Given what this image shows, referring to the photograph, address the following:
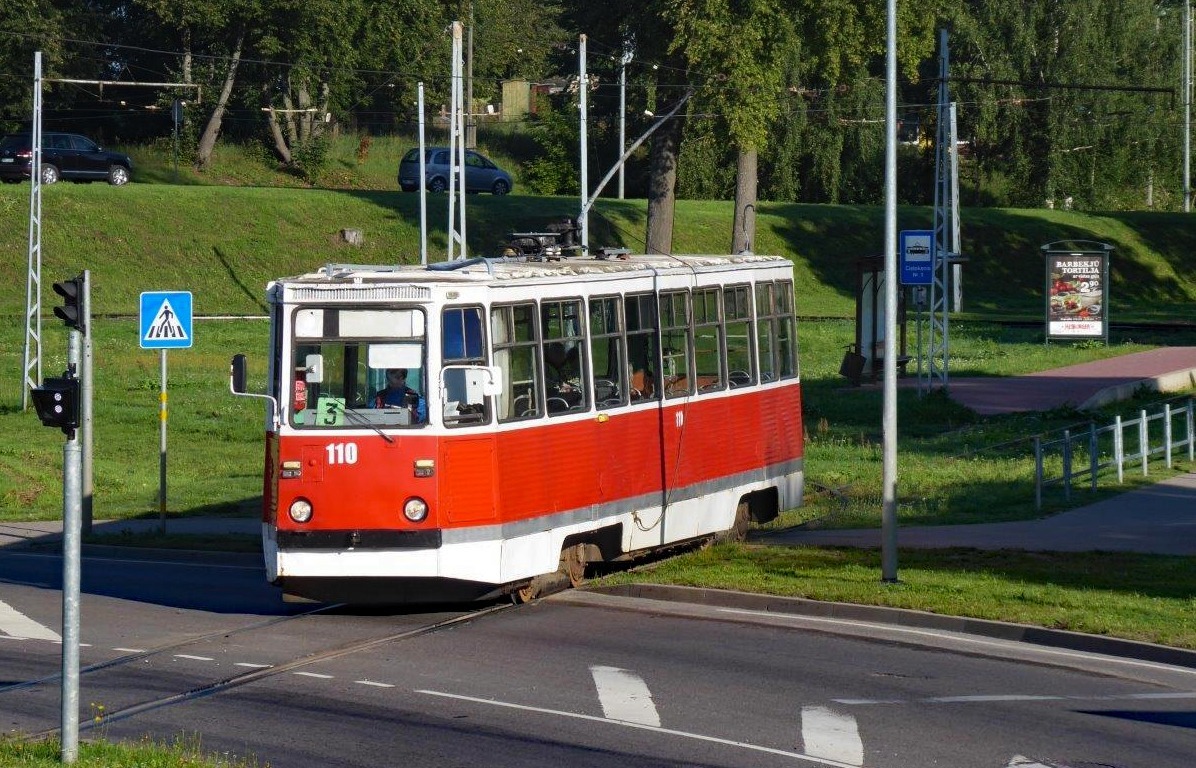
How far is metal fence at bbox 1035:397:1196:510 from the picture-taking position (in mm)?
23594

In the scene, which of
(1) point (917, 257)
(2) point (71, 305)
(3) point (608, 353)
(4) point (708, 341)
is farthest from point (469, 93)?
(3) point (608, 353)

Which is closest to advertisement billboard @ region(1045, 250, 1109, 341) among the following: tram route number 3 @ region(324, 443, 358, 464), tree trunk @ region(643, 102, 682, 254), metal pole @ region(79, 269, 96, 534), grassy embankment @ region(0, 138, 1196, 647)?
grassy embankment @ region(0, 138, 1196, 647)

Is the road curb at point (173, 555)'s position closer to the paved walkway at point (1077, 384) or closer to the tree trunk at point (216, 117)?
the paved walkway at point (1077, 384)

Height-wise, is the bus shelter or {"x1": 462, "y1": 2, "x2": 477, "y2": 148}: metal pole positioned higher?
{"x1": 462, "y1": 2, "x2": 477, "y2": 148}: metal pole

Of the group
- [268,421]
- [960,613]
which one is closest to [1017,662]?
[960,613]

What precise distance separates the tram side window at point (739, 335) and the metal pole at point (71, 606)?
10.6 meters

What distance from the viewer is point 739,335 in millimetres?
19953

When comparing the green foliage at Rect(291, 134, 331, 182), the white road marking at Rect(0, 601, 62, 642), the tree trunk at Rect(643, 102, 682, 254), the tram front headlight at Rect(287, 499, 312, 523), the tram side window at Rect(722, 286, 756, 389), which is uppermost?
the green foliage at Rect(291, 134, 331, 182)

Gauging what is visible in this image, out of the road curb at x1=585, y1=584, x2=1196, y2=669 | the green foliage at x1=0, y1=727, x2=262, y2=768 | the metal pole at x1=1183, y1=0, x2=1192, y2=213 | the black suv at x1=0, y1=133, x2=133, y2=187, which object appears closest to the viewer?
the green foliage at x1=0, y1=727, x2=262, y2=768

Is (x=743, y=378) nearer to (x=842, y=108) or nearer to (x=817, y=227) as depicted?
(x=817, y=227)

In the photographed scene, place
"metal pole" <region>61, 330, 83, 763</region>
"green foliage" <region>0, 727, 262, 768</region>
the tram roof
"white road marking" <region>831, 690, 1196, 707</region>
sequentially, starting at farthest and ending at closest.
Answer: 1. the tram roof
2. "white road marking" <region>831, 690, 1196, 707</region>
3. "metal pole" <region>61, 330, 83, 763</region>
4. "green foliage" <region>0, 727, 262, 768</region>

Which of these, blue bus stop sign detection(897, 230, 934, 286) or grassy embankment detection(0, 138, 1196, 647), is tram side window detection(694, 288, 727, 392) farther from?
blue bus stop sign detection(897, 230, 934, 286)

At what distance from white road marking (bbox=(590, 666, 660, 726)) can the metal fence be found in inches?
421

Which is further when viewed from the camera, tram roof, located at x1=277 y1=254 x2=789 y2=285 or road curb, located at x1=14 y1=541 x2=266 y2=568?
road curb, located at x1=14 y1=541 x2=266 y2=568
